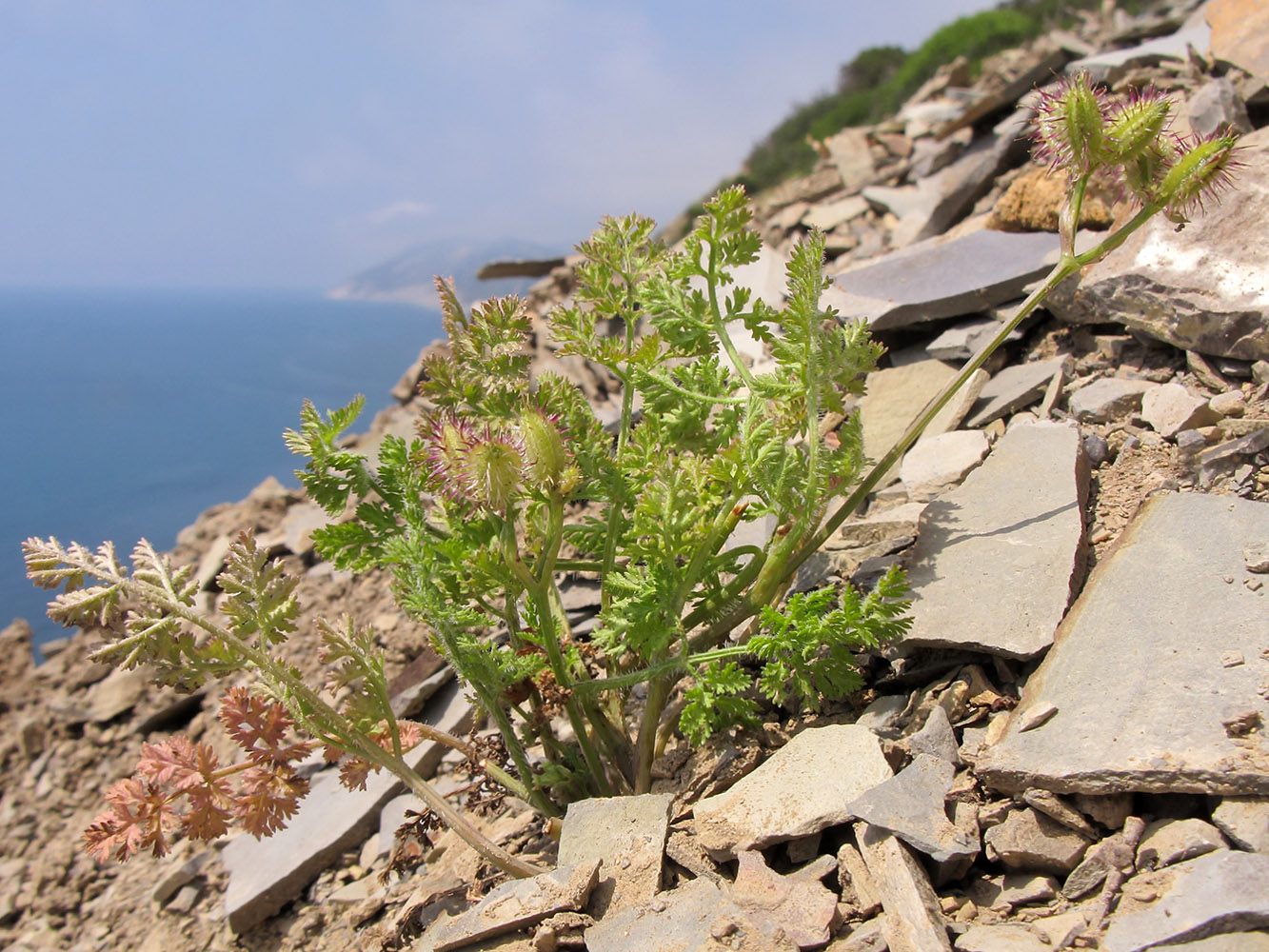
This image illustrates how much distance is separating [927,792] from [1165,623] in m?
0.74

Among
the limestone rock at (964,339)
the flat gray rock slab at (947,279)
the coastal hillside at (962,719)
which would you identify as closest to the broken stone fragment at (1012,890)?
the coastal hillside at (962,719)

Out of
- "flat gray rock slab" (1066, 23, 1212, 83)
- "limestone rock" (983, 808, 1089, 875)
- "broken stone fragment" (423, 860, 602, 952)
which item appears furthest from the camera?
"flat gray rock slab" (1066, 23, 1212, 83)

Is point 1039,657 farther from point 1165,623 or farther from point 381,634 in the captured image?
point 381,634

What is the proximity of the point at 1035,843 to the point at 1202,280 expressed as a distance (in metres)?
2.24

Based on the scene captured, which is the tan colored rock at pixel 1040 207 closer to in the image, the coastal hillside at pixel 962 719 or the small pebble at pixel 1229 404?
the coastal hillside at pixel 962 719

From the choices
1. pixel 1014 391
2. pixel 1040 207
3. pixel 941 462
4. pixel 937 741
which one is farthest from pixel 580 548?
pixel 1040 207

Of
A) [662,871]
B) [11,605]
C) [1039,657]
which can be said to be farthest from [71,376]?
[1039,657]

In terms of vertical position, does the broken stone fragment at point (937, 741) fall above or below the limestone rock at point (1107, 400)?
below

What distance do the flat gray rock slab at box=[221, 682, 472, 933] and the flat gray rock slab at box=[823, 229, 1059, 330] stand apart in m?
2.54

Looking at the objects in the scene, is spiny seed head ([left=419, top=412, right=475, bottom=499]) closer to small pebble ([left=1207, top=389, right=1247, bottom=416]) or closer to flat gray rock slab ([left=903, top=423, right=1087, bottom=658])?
flat gray rock slab ([left=903, top=423, right=1087, bottom=658])

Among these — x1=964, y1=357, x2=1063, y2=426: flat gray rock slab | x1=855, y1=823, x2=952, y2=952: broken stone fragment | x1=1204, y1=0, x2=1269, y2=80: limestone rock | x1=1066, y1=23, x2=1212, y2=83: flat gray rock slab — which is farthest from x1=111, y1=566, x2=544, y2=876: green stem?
x1=1066, y1=23, x2=1212, y2=83: flat gray rock slab

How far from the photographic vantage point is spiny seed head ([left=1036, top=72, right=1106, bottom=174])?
88.6 inches

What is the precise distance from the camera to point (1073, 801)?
1908 mm

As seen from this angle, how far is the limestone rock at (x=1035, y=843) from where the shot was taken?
6.03 ft
